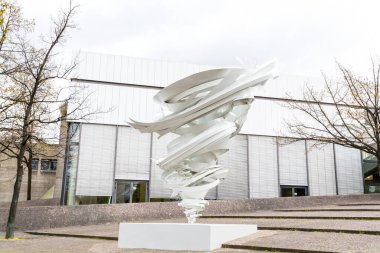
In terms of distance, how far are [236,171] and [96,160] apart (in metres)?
9.26

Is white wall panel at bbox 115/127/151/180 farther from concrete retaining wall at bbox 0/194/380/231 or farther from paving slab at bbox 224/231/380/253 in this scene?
paving slab at bbox 224/231/380/253

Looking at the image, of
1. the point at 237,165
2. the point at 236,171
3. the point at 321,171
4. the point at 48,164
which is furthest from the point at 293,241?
the point at 48,164

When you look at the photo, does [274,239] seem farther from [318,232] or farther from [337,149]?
[337,149]

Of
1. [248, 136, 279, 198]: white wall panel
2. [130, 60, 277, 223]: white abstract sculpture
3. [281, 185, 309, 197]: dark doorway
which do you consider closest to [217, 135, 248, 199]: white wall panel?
[248, 136, 279, 198]: white wall panel

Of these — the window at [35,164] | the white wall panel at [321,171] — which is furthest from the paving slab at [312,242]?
the window at [35,164]


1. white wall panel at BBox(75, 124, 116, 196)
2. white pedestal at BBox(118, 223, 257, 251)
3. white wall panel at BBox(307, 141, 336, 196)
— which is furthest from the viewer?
white wall panel at BBox(307, 141, 336, 196)

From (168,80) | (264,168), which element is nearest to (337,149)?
(264,168)

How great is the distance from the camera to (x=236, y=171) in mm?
26375

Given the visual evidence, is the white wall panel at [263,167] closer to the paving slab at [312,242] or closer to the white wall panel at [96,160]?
the white wall panel at [96,160]

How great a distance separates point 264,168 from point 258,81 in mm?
→ 16712

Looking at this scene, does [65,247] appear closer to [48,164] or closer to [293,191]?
[293,191]

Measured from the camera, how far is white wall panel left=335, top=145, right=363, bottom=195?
28203 millimetres

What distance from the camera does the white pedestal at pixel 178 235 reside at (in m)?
9.00

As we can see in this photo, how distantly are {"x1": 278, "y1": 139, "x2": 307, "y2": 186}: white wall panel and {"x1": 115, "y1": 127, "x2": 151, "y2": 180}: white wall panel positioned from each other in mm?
9397
